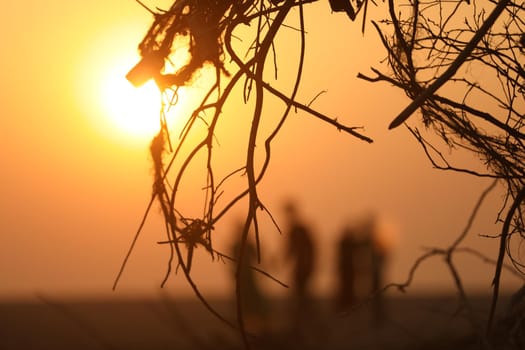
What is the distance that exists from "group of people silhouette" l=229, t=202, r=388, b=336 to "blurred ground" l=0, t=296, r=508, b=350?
225mm

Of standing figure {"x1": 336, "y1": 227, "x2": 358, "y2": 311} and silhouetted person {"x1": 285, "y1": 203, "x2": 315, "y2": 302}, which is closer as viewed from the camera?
silhouetted person {"x1": 285, "y1": 203, "x2": 315, "y2": 302}

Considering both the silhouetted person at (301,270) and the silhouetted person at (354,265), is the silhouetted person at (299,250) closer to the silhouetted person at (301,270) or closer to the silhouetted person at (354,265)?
the silhouetted person at (301,270)

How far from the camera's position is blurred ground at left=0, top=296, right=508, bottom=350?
6898 mm

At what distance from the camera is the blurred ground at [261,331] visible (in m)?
6.90

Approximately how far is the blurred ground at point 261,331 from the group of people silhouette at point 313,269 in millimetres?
225

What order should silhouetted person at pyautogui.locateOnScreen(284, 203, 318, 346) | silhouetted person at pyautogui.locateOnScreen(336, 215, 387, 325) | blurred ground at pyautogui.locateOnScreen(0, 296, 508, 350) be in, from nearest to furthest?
blurred ground at pyautogui.locateOnScreen(0, 296, 508, 350) < silhouetted person at pyautogui.locateOnScreen(284, 203, 318, 346) < silhouetted person at pyautogui.locateOnScreen(336, 215, 387, 325)

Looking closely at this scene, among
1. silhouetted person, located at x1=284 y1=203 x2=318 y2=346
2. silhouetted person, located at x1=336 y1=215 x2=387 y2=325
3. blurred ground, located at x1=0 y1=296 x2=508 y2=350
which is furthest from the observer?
silhouetted person, located at x1=336 y1=215 x2=387 y2=325

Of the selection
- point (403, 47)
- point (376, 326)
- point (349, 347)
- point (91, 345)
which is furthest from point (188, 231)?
point (91, 345)

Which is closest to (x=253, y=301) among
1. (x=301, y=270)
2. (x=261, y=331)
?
(x=301, y=270)

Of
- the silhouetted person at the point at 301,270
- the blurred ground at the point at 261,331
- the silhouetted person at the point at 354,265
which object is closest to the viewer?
the blurred ground at the point at 261,331

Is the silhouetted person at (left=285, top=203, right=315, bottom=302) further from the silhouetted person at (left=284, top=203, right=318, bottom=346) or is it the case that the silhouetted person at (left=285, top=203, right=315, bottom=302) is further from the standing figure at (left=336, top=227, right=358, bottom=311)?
the standing figure at (left=336, top=227, right=358, bottom=311)

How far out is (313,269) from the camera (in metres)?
14.9

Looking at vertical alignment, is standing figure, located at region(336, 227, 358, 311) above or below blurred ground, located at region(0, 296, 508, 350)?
above

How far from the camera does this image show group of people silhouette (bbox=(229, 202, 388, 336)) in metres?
14.6
